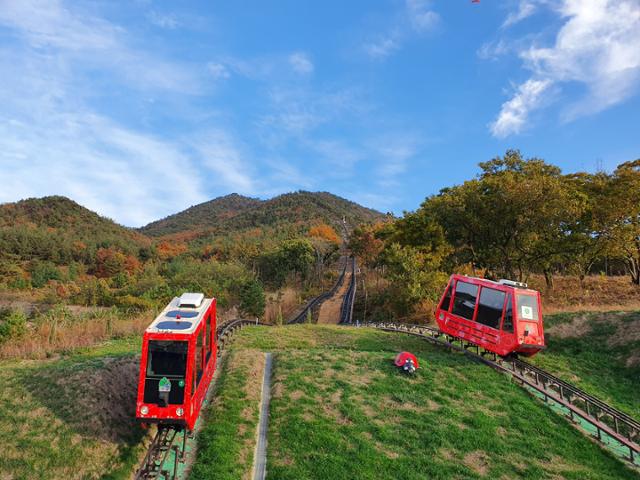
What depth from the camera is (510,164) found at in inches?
1436

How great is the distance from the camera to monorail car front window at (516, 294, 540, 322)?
16.0m

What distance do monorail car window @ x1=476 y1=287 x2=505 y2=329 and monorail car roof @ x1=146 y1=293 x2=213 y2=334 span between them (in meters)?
11.6

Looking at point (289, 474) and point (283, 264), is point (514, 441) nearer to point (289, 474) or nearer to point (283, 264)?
point (289, 474)

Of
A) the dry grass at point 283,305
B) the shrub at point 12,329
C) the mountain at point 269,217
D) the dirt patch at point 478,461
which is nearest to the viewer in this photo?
the dirt patch at point 478,461

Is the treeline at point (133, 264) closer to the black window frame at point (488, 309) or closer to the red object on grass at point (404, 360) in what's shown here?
the red object on grass at point (404, 360)

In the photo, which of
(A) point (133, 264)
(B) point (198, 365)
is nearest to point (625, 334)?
(B) point (198, 365)

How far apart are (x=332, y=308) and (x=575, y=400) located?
34415 mm

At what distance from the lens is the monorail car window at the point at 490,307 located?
54.3 ft

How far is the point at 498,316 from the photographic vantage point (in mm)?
16594

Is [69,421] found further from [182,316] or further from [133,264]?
[133,264]

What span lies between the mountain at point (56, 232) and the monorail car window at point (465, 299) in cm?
7757

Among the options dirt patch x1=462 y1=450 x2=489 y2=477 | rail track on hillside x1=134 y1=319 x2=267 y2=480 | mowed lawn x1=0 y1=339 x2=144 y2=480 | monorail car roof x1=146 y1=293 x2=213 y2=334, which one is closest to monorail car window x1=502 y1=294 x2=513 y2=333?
dirt patch x1=462 y1=450 x2=489 y2=477

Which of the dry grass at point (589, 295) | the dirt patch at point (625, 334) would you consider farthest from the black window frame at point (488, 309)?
the dry grass at point (589, 295)

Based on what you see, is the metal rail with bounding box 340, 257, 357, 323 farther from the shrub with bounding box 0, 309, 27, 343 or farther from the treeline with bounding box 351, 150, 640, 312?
the shrub with bounding box 0, 309, 27, 343
